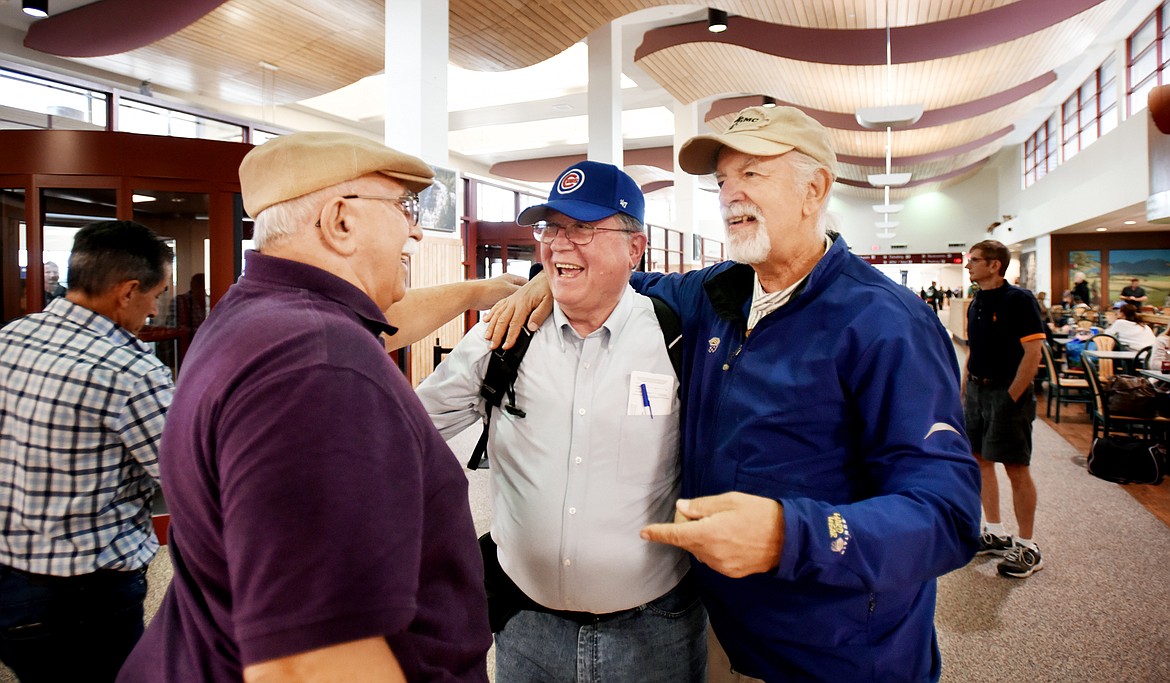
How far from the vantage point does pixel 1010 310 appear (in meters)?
3.96

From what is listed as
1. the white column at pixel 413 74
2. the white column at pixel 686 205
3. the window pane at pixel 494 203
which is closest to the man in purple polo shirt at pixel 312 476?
the white column at pixel 413 74

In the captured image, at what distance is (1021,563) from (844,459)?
356 cm

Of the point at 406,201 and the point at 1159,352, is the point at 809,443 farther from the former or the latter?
the point at 1159,352

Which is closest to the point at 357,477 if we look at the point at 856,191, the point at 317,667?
the point at 317,667

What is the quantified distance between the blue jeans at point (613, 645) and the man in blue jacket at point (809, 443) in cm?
13

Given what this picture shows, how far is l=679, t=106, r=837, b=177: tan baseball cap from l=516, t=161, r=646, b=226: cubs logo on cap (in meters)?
0.23

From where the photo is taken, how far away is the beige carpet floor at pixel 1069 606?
293 cm

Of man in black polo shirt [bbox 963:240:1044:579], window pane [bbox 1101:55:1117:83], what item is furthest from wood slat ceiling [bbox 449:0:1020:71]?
window pane [bbox 1101:55:1117:83]

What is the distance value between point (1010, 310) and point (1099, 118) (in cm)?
1555

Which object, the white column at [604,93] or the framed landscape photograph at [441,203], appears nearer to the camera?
the framed landscape photograph at [441,203]

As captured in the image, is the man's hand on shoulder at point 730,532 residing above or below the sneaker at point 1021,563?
above

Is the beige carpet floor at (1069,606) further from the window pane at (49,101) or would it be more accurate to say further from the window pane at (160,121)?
the window pane at (160,121)

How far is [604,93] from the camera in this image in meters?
9.77

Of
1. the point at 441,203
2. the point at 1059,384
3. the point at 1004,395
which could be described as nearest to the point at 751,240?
the point at 1004,395
